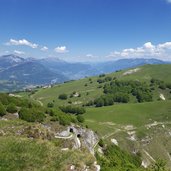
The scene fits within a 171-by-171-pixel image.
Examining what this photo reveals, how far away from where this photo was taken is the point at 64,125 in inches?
2938

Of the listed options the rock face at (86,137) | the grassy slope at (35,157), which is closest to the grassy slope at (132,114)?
the rock face at (86,137)

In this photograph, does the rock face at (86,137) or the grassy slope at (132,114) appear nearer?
the rock face at (86,137)

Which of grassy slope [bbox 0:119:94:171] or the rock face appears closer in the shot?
grassy slope [bbox 0:119:94:171]

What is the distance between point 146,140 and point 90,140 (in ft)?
162

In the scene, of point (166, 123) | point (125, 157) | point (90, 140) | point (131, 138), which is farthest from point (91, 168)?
point (166, 123)

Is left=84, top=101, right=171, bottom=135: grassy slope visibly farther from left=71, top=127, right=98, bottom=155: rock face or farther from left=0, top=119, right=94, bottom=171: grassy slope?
left=0, top=119, right=94, bottom=171: grassy slope

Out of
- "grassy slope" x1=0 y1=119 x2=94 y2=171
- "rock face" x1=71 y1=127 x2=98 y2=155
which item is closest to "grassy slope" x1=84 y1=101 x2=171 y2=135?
"rock face" x1=71 y1=127 x2=98 y2=155

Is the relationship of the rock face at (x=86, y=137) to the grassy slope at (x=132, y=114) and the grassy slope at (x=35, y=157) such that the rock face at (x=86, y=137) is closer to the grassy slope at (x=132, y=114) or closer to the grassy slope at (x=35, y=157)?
the grassy slope at (x=35, y=157)

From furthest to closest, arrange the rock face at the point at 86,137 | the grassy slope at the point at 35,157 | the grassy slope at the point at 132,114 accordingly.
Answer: the grassy slope at the point at 132,114
the rock face at the point at 86,137
the grassy slope at the point at 35,157

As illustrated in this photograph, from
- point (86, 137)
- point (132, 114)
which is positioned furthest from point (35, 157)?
point (132, 114)

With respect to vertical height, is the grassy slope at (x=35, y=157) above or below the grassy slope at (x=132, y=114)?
above

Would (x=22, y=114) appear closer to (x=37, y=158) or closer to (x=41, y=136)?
(x=41, y=136)

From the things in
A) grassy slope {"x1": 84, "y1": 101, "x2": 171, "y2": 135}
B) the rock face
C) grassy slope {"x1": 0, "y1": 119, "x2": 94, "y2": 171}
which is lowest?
grassy slope {"x1": 84, "y1": 101, "x2": 171, "y2": 135}

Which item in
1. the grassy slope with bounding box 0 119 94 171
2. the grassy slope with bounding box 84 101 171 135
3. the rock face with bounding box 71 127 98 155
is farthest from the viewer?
the grassy slope with bounding box 84 101 171 135
